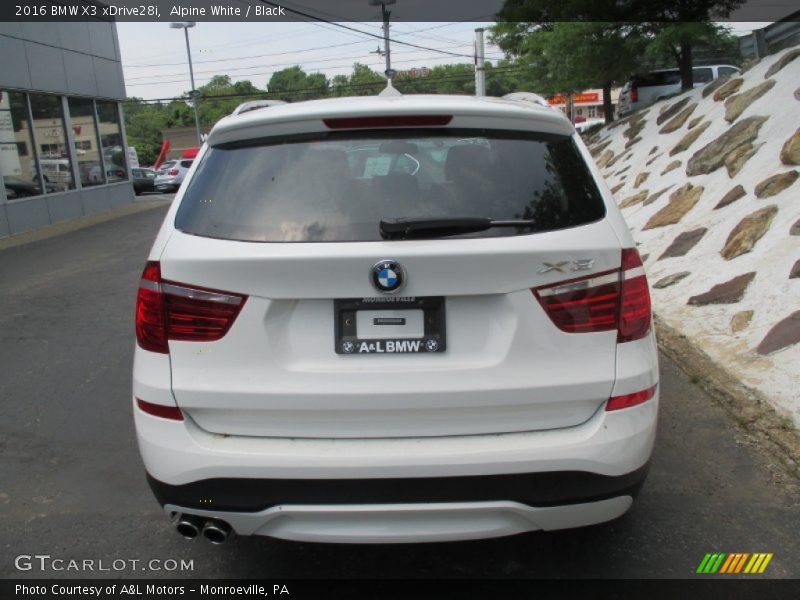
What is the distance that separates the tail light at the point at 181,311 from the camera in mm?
2375

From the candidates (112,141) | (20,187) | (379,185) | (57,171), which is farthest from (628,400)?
(112,141)

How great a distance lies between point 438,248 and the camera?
2322mm

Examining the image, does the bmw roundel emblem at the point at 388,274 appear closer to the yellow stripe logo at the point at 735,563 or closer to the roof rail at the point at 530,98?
the roof rail at the point at 530,98

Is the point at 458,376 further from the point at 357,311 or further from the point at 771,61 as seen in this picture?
the point at 771,61

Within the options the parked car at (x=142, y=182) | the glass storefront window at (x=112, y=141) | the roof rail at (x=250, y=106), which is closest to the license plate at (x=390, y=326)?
the roof rail at (x=250, y=106)

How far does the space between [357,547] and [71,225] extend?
1637cm

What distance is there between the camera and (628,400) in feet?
7.94

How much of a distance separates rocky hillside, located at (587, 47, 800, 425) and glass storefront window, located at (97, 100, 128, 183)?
16252 millimetres

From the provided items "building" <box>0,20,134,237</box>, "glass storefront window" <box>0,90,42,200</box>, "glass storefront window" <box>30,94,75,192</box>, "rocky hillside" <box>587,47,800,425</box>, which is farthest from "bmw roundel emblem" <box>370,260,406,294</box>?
"glass storefront window" <box>30,94,75,192</box>

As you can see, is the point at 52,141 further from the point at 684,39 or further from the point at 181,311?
the point at 181,311

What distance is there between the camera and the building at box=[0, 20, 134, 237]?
1579 cm

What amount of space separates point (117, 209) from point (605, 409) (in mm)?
21350

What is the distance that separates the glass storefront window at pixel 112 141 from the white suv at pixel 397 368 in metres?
21.0

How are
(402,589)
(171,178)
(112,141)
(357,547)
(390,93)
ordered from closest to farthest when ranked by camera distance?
(402,589)
(357,547)
(390,93)
(112,141)
(171,178)
